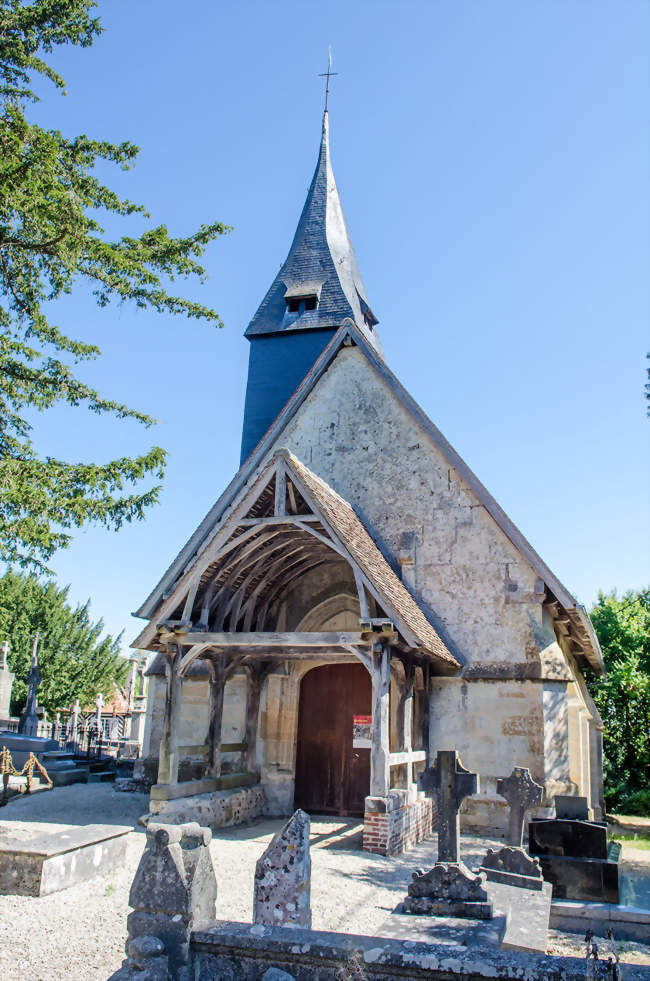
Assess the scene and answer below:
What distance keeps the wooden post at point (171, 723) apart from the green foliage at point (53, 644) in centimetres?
2651

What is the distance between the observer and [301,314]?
64.0 ft

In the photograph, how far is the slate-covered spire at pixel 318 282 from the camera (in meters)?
19.2

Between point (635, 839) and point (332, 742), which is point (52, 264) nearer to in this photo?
point (332, 742)

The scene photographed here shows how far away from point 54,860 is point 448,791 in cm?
379

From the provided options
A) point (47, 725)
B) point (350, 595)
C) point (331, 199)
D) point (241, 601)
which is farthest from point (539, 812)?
point (47, 725)

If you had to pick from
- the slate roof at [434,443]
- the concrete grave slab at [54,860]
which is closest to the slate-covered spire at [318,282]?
the slate roof at [434,443]

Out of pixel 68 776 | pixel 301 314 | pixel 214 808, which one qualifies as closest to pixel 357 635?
pixel 214 808

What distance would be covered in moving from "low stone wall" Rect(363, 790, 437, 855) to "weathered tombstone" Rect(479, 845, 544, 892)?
2.04m

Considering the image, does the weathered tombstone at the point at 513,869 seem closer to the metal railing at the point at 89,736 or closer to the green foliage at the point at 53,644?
the metal railing at the point at 89,736

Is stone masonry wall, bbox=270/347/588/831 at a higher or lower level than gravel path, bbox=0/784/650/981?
higher

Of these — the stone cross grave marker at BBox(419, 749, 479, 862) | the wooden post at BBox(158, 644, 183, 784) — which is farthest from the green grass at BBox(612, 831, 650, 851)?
the wooden post at BBox(158, 644, 183, 784)

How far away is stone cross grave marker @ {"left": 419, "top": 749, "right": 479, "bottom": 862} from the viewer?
22.8 ft

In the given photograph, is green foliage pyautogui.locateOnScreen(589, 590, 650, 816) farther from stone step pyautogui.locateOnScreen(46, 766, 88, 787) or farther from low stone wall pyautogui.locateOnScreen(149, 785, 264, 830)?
stone step pyautogui.locateOnScreen(46, 766, 88, 787)

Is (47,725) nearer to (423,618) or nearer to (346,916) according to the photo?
(423,618)
